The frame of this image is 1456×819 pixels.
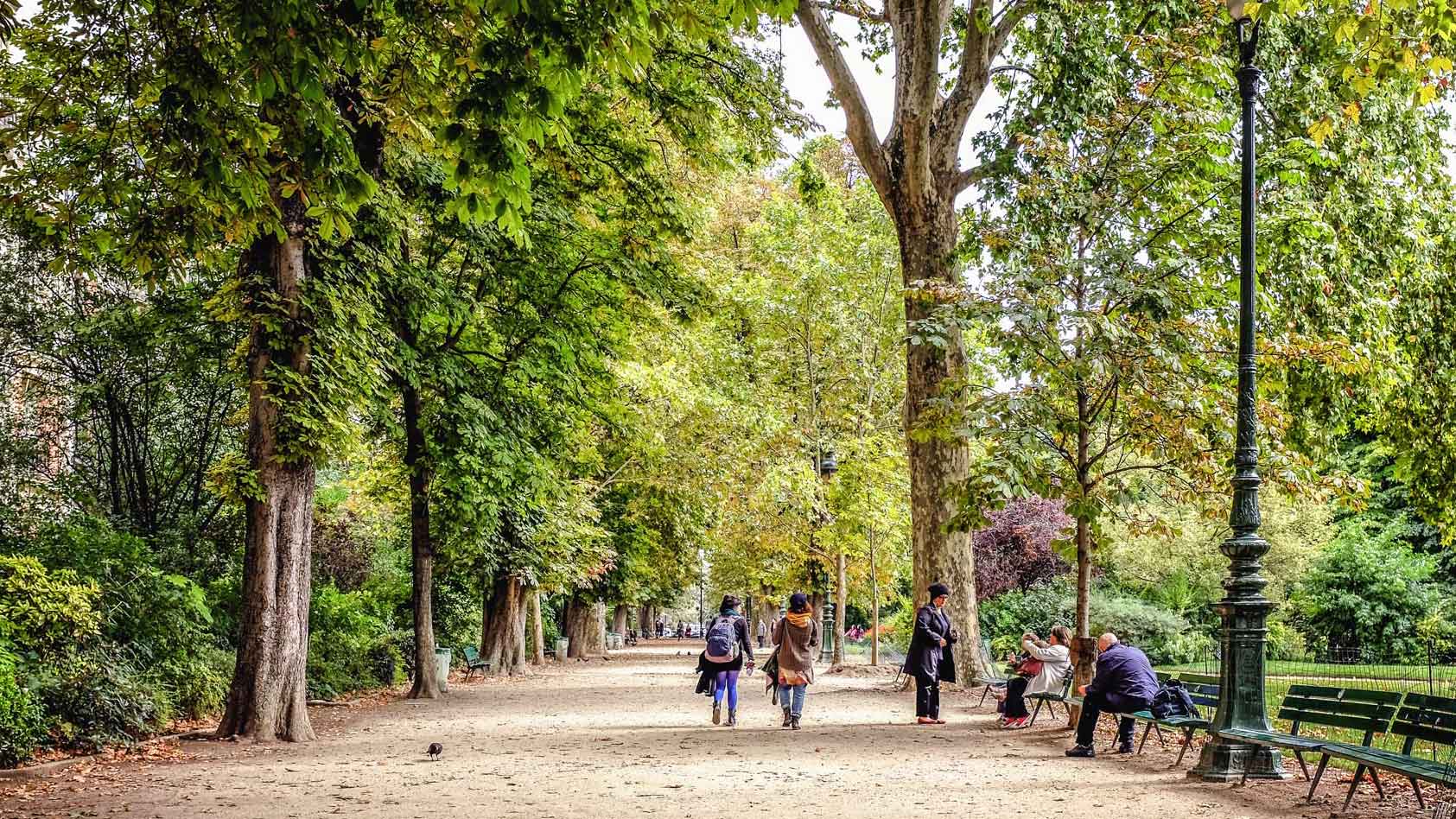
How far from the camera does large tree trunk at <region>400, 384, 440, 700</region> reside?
789 inches

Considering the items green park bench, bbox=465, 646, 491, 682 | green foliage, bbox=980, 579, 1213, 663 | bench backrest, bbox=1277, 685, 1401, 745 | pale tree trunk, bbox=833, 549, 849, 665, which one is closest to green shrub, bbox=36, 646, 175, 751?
bench backrest, bbox=1277, 685, 1401, 745

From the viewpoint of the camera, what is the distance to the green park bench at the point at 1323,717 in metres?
9.31

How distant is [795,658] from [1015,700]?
9.27 ft

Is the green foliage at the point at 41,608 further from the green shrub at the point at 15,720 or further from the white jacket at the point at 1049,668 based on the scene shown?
the white jacket at the point at 1049,668

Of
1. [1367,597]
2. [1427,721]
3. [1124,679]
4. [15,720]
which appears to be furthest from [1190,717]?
[1367,597]

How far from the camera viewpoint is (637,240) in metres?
18.8

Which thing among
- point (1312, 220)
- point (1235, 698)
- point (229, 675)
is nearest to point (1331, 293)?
point (1312, 220)

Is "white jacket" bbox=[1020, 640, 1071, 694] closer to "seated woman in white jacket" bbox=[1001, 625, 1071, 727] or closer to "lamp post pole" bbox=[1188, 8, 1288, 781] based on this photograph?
"seated woman in white jacket" bbox=[1001, 625, 1071, 727]

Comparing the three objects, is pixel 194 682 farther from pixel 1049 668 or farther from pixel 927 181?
pixel 927 181

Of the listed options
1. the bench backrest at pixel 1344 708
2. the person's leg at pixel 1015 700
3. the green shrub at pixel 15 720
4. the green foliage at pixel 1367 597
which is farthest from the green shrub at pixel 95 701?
the green foliage at pixel 1367 597

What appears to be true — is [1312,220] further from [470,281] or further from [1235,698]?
[470,281]

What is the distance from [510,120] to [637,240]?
11527 millimetres

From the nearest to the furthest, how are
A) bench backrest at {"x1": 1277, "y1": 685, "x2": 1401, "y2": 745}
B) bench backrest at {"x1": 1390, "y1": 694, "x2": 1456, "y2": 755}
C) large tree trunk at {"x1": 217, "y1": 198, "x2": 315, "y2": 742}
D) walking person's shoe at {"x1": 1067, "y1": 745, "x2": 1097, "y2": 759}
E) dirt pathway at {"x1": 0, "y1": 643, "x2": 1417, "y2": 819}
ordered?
bench backrest at {"x1": 1390, "y1": 694, "x2": 1456, "y2": 755}
dirt pathway at {"x1": 0, "y1": 643, "x2": 1417, "y2": 819}
bench backrest at {"x1": 1277, "y1": 685, "x2": 1401, "y2": 745}
walking person's shoe at {"x1": 1067, "y1": 745, "x2": 1097, "y2": 759}
large tree trunk at {"x1": 217, "y1": 198, "x2": 315, "y2": 742}

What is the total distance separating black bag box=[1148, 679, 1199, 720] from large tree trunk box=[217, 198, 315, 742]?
9.35m
